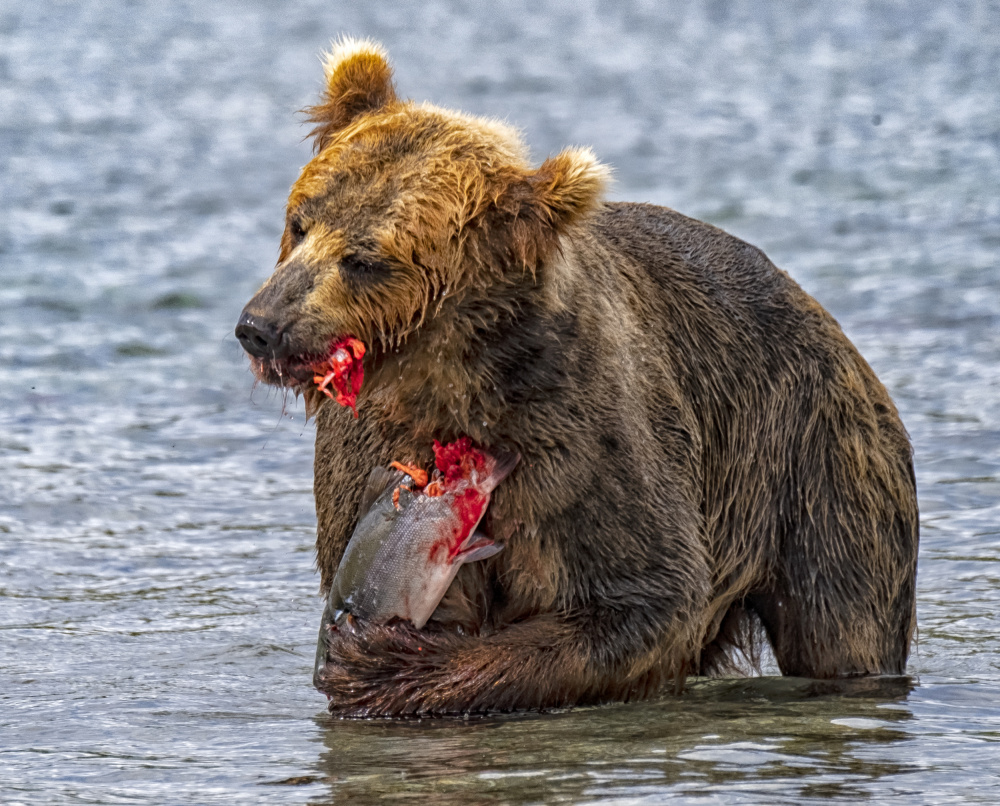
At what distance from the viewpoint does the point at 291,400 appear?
1216 cm

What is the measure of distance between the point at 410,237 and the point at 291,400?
23.3 ft

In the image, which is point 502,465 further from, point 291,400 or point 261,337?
point 291,400

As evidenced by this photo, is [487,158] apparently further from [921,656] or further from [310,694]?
[921,656]

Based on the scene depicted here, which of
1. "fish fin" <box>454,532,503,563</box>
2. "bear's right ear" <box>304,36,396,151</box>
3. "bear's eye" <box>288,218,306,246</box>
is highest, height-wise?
"bear's right ear" <box>304,36,396,151</box>

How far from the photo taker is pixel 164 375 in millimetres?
12414

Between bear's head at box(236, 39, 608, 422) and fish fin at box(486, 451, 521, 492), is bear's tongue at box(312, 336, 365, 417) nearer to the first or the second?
bear's head at box(236, 39, 608, 422)

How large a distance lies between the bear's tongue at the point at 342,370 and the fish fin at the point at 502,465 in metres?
0.49

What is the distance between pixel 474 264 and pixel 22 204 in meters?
12.4

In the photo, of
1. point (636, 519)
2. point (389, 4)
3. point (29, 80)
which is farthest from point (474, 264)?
point (389, 4)

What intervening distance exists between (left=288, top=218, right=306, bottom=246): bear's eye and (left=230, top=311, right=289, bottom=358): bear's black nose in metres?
0.40

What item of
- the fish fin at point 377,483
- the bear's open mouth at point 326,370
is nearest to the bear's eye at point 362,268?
the bear's open mouth at point 326,370

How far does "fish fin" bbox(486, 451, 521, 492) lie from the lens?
5.40m

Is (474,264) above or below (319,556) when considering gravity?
above

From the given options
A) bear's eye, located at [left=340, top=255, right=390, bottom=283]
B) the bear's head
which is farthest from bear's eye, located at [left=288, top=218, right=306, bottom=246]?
bear's eye, located at [left=340, top=255, right=390, bottom=283]
